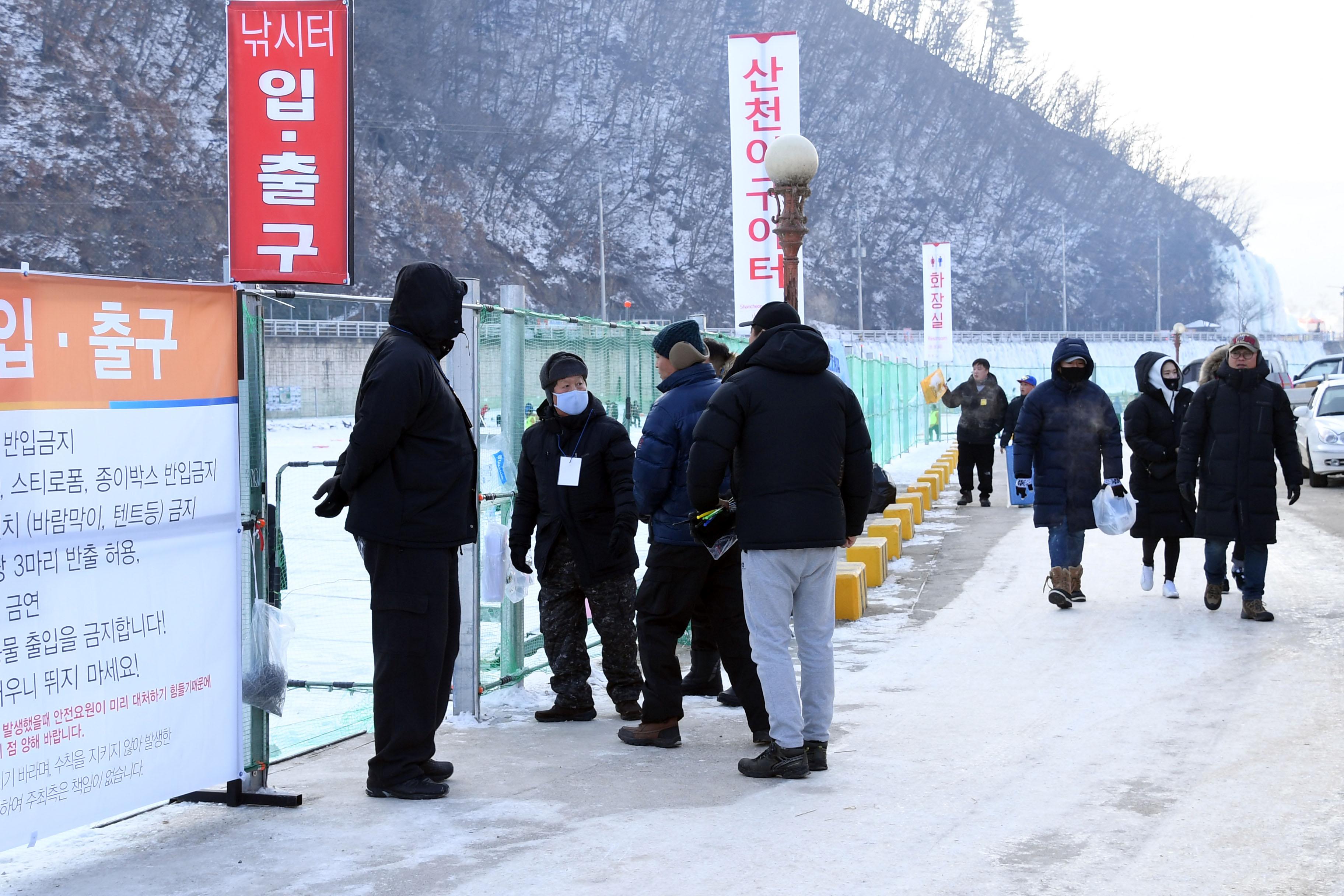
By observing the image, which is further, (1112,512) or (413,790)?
(1112,512)

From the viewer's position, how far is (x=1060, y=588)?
10031 millimetres

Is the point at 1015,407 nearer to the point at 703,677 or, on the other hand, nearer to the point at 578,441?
the point at 703,677

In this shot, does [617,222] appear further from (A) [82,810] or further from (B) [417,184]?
(A) [82,810]

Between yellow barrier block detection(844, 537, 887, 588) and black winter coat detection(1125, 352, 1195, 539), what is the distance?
→ 6.88 feet

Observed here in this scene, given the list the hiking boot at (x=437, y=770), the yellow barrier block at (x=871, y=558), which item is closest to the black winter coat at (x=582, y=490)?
the hiking boot at (x=437, y=770)

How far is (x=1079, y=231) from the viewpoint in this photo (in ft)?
383

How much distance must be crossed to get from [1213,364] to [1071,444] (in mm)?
1136

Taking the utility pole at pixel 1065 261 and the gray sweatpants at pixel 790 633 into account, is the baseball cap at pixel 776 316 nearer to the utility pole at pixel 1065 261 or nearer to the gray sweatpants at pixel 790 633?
the gray sweatpants at pixel 790 633

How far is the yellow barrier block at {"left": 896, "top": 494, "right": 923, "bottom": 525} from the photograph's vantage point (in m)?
16.0

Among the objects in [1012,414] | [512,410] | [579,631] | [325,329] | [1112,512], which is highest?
[325,329]

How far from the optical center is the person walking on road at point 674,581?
6082 millimetres

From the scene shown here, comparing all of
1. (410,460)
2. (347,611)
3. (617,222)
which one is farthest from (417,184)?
(410,460)

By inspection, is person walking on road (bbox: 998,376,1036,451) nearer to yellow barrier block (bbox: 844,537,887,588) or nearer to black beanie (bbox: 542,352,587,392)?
yellow barrier block (bbox: 844,537,887,588)

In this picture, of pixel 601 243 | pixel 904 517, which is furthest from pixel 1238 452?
pixel 601 243
